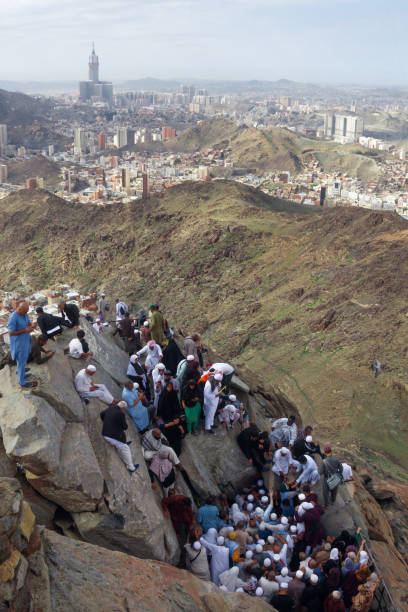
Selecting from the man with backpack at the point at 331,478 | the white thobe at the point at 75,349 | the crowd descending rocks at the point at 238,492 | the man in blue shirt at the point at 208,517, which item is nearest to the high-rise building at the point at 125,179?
the crowd descending rocks at the point at 238,492

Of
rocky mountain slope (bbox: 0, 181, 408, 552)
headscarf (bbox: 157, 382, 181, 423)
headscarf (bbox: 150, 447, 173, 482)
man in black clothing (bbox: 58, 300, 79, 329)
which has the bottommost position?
rocky mountain slope (bbox: 0, 181, 408, 552)

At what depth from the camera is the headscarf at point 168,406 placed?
8.47 meters

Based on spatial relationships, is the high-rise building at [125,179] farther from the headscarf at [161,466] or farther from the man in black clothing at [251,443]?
the headscarf at [161,466]

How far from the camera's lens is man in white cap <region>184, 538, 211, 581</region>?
6.59 meters

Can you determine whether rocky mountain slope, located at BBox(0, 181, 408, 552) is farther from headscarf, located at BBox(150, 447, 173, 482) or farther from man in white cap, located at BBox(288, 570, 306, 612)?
headscarf, located at BBox(150, 447, 173, 482)

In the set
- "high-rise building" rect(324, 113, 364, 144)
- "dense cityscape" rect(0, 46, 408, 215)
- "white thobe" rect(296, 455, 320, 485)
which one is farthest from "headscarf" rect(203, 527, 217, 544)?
"high-rise building" rect(324, 113, 364, 144)

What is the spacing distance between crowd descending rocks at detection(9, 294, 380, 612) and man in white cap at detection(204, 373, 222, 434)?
2cm

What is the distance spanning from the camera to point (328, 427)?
16391 millimetres

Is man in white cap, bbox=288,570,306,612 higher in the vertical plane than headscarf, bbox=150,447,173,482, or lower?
lower

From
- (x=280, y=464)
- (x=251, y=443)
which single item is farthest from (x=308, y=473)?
(x=251, y=443)

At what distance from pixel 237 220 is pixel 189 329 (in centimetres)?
1272

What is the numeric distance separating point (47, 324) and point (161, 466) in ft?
9.91

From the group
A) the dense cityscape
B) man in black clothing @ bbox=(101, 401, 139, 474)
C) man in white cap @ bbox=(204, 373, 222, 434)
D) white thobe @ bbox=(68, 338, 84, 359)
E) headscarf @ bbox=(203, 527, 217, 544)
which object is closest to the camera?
man in black clothing @ bbox=(101, 401, 139, 474)

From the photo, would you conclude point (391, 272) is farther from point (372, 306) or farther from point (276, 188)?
point (276, 188)
